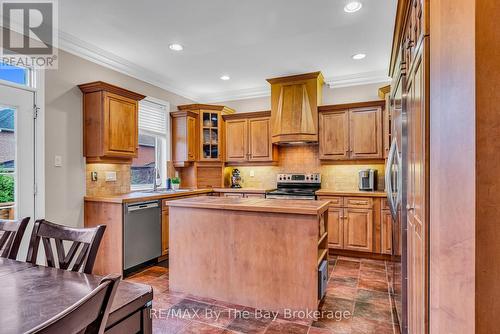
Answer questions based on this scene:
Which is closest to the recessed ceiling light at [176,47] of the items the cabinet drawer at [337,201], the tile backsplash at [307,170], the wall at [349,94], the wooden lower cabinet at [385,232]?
the wall at [349,94]

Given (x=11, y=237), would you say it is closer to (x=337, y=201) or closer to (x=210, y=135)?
(x=337, y=201)

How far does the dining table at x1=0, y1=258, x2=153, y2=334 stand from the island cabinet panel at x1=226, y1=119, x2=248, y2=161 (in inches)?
155

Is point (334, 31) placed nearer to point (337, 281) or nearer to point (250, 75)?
point (250, 75)

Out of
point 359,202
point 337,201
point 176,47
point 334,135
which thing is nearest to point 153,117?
point 176,47

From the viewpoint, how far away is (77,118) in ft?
10.8

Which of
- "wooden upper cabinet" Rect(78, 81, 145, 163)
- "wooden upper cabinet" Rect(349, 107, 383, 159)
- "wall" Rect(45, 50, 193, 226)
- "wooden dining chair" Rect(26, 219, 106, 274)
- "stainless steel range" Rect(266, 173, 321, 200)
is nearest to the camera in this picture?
"wooden dining chair" Rect(26, 219, 106, 274)

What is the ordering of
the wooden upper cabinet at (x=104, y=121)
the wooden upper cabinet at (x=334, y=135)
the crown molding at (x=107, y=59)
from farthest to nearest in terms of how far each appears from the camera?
the wooden upper cabinet at (x=334, y=135) < the wooden upper cabinet at (x=104, y=121) < the crown molding at (x=107, y=59)

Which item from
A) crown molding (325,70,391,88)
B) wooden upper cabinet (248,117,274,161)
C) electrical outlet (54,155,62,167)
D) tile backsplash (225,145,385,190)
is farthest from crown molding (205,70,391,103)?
electrical outlet (54,155,62,167)

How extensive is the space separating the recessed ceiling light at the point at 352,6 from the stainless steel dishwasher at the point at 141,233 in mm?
3037

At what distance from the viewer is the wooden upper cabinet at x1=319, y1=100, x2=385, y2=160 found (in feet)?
13.4

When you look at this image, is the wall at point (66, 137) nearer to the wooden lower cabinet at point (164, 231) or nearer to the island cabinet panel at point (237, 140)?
the wooden lower cabinet at point (164, 231)

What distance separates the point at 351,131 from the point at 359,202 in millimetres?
1102

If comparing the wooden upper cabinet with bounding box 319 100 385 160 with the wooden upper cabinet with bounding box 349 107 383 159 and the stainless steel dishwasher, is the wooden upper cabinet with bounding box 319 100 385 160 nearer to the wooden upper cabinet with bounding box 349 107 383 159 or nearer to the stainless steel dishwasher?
the wooden upper cabinet with bounding box 349 107 383 159

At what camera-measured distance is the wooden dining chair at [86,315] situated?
0.56 meters
